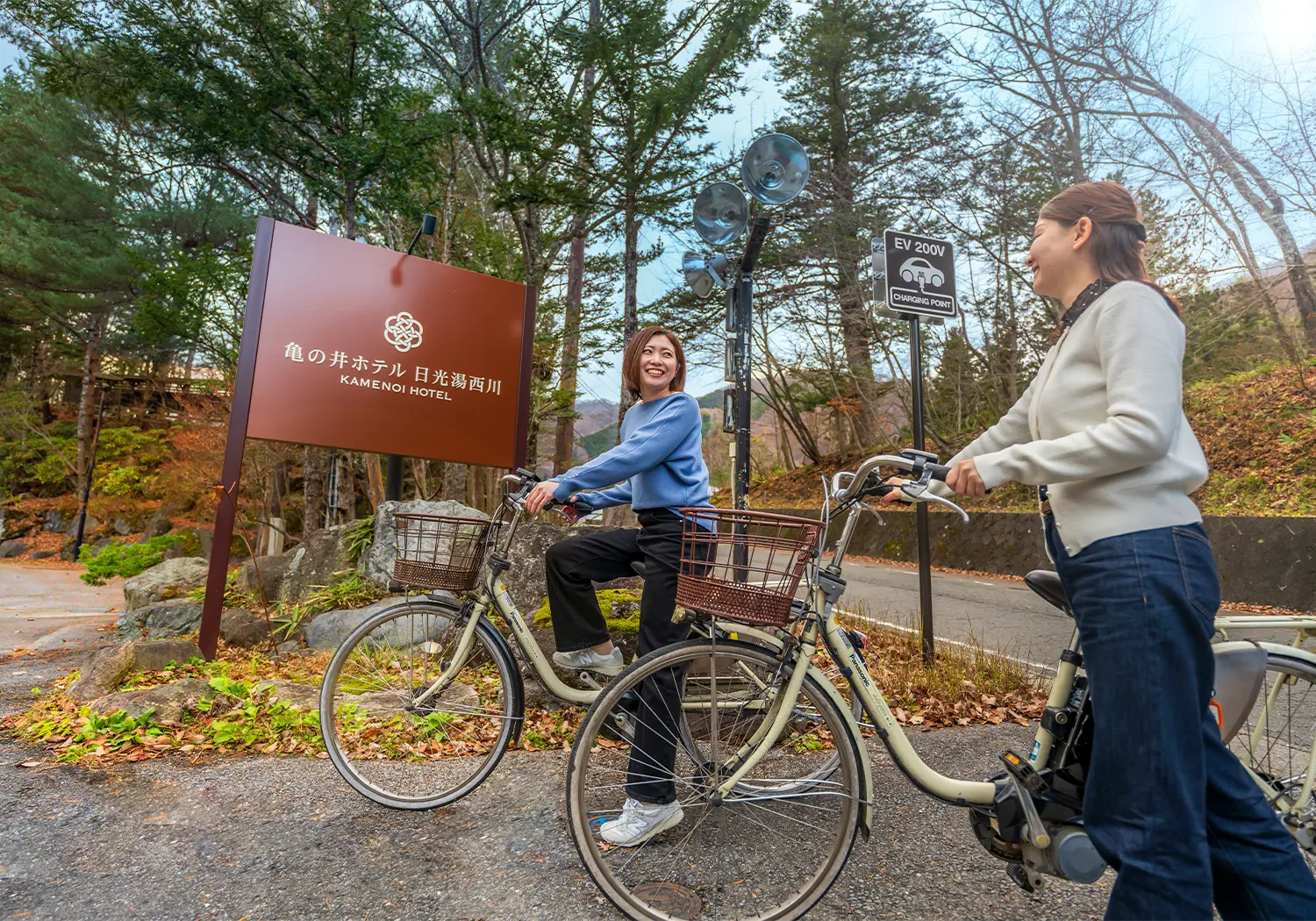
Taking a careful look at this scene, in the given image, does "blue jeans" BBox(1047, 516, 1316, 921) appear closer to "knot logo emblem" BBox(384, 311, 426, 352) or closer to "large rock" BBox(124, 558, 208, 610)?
"knot logo emblem" BBox(384, 311, 426, 352)

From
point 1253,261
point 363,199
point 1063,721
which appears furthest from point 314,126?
point 1253,261

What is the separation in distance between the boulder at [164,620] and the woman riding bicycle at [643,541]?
5.40 m

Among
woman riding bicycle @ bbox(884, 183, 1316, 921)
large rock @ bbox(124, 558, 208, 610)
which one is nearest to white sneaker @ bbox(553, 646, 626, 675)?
woman riding bicycle @ bbox(884, 183, 1316, 921)

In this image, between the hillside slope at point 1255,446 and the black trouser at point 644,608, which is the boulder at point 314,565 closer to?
the black trouser at point 644,608

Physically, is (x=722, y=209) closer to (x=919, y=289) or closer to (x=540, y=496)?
(x=919, y=289)

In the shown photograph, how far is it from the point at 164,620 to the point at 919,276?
278 inches

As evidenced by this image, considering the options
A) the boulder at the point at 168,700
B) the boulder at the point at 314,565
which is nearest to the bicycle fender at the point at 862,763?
the boulder at the point at 168,700

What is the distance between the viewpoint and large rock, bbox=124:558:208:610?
8328mm

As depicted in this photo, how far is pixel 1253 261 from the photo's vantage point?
985 cm

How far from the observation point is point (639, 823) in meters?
2.33

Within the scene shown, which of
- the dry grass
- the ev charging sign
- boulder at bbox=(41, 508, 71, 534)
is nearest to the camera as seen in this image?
the dry grass

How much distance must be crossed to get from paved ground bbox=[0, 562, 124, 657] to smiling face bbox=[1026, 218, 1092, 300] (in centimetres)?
811

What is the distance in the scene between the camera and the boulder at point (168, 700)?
380cm

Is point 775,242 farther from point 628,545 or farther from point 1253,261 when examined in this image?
point 628,545
